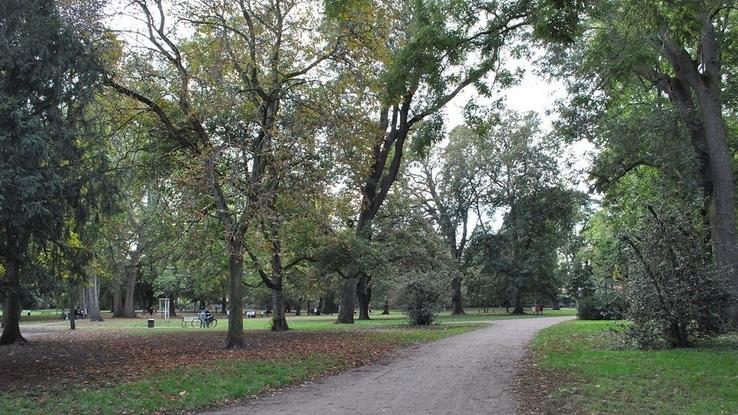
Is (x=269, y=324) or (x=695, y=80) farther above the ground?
(x=695, y=80)

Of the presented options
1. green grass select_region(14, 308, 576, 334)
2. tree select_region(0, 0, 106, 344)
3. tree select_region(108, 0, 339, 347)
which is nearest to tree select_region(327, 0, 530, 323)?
tree select_region(108, 0, 339, 347)

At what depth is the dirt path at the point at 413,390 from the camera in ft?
24.7

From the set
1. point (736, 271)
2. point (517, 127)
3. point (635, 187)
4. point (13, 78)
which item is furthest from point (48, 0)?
point (517, 127)

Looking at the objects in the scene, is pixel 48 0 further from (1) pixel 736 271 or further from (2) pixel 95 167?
(1) pixel 736 271

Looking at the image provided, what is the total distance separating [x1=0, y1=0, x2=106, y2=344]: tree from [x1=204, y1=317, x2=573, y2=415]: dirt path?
192 inches

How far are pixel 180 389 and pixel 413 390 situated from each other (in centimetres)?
365

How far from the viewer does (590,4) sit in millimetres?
10031

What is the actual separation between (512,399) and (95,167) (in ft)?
30.3

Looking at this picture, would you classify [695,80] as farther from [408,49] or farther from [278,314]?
[278,314]

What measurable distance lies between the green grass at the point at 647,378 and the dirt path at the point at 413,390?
0.96 m

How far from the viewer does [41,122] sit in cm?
985

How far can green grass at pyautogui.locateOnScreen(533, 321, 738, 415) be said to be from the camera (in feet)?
23.7

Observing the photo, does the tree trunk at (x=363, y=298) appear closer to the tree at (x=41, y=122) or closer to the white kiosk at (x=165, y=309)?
the white kiosk at (x=165, y=309)

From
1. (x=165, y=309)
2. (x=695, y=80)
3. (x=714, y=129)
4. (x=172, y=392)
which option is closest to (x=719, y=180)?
(x=714, y=129)
